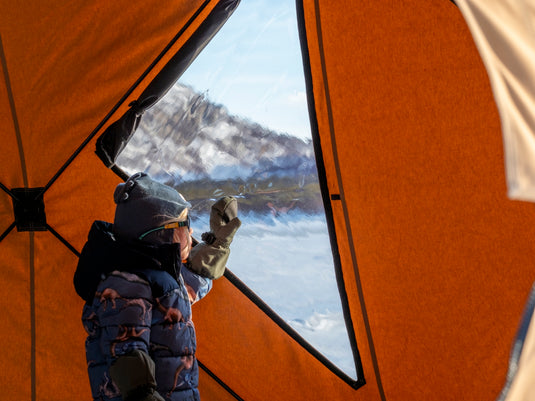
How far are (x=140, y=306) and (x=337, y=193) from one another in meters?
0.73

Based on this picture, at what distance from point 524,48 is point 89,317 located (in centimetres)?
135

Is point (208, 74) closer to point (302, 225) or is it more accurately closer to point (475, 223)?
point (302, 225)

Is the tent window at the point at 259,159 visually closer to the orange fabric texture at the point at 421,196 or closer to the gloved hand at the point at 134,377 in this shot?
the orange fabric texture at the point at 421,196

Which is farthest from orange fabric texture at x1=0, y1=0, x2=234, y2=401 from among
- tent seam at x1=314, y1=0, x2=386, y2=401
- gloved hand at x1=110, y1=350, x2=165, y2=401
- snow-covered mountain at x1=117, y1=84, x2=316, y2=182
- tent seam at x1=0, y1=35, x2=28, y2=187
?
gloved hand at x1=110, y1=350, x2=165, y2=401

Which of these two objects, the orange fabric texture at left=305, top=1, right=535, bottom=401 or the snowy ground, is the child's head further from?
the orange fabric texture at left=305, top=1, right=535, bottom=401

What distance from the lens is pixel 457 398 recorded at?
1.85 metres

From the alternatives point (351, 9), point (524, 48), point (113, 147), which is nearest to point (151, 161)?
point (113, 147)

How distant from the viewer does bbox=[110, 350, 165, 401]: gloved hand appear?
1.49 m

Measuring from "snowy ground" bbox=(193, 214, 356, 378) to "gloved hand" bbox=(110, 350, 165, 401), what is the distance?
74 cm

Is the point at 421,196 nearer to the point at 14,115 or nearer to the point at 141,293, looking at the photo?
the point at 141,293

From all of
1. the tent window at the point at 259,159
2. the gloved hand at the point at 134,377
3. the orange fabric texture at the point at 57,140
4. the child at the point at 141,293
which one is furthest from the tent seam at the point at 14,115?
the gloved hand at the point at 134,377

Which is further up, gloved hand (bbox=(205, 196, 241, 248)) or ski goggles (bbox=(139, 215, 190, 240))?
ski goggles (bbox=(139, 215, 190, 240))

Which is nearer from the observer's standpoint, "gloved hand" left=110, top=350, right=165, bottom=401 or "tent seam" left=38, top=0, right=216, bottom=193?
"gloved hand" left=110, top=350, right=165, bottom=401

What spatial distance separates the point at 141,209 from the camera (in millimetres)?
1784
